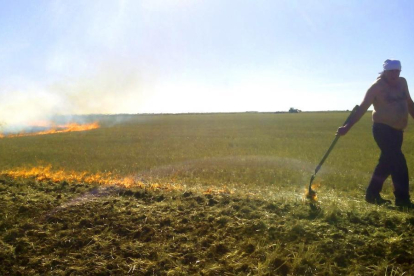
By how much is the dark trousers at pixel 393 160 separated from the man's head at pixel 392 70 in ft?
2.44

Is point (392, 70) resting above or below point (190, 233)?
above

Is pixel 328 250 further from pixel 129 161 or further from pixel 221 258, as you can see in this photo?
pixel 129 161

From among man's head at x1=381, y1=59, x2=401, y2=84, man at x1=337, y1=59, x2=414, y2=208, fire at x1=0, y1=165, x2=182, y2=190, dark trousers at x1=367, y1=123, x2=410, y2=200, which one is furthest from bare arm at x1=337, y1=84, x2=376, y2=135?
fire at x1=0, y1=165, x2=182, y2=190

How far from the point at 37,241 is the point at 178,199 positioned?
85.1 inches

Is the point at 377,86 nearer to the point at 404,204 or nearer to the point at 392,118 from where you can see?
the point at 392,118

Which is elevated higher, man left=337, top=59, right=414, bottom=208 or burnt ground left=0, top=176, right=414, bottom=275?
man left=337, top=59, right=414, bottom=208

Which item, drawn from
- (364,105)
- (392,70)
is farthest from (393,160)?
(392,70)

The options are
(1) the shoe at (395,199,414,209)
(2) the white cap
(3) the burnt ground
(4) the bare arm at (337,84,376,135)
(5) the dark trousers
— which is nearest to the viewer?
(3) the burnt ground

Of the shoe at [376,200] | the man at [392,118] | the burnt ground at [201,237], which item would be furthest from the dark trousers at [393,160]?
the burnt ground at [201,237]

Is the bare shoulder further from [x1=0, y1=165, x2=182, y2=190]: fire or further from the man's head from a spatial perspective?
[x1=0, y1=165, x2=182, y2=190]: fire

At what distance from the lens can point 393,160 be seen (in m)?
5.17

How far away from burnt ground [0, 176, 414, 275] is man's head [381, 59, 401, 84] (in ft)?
6.80

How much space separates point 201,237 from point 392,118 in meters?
3.60

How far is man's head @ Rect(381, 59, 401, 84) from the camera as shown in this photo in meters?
5.00
